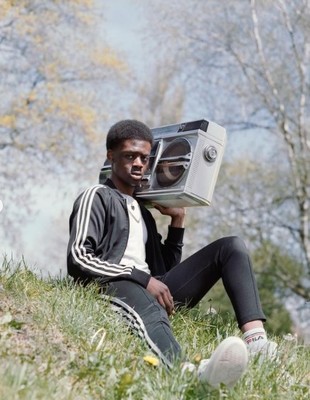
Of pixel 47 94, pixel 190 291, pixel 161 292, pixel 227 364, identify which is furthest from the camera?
pixel 47 94

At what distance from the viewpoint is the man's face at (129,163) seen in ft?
16.1

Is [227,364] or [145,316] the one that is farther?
[145,316]

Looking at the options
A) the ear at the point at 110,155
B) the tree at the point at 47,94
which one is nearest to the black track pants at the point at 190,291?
the ear at the point at 110,155

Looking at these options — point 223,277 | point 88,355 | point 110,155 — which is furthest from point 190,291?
point 88,355

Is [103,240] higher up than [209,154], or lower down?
lower down

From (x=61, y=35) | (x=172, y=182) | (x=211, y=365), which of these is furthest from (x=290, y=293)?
(x=211, y=365)

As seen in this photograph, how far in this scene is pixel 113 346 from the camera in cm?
385

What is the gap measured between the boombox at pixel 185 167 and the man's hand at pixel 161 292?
65 centimetres

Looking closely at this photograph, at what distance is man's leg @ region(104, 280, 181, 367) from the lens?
13.0 feet

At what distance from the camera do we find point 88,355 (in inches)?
141

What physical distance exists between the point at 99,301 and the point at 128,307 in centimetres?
16

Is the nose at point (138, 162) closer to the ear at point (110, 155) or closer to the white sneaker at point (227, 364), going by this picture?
the ear at point (110, 155)

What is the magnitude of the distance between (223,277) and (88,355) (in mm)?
1124

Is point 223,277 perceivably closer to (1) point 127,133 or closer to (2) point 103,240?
(2) point 103,240
